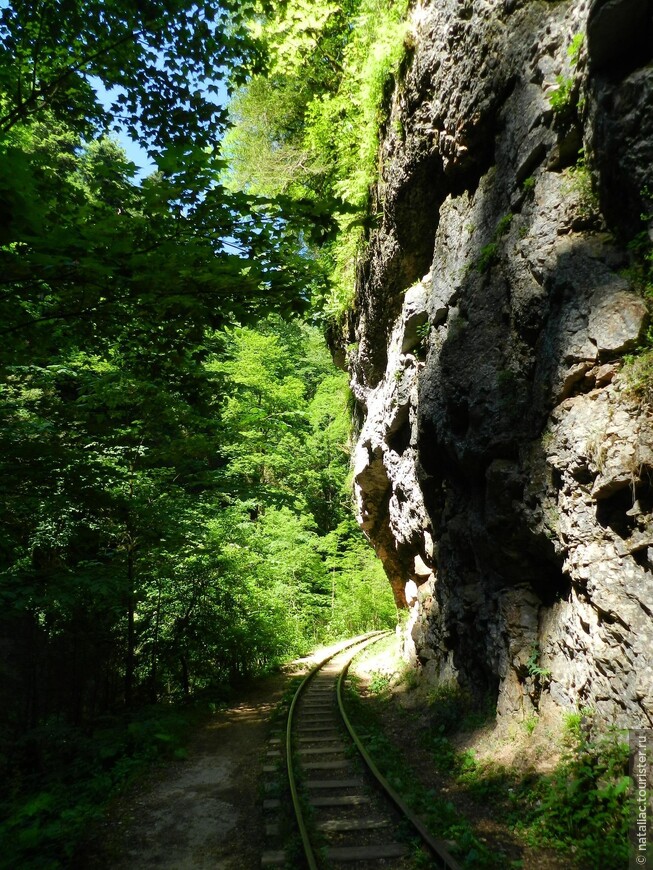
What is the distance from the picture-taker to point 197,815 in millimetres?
6039

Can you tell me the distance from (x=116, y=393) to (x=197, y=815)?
5.06m

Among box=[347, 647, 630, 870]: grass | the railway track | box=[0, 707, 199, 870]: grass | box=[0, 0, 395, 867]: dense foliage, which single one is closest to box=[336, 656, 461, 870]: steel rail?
the railway track

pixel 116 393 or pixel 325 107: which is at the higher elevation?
pixel 325 107

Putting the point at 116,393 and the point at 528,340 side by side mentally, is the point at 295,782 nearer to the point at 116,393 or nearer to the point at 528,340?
the point at 116,393

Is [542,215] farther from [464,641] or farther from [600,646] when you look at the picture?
[464,641]

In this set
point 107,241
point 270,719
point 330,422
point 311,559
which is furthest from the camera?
point 330,422

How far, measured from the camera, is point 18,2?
432 cm

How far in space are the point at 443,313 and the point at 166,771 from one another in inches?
328

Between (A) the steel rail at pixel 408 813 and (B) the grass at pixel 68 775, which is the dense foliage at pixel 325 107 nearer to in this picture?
(A) the steel rail at pixel 408 813

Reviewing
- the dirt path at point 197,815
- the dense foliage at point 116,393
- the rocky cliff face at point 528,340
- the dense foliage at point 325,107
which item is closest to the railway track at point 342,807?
the dirt path at point 197,815

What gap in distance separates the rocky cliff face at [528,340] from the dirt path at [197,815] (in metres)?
3.51

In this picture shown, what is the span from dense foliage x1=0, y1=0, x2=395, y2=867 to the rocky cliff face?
3.25 metres

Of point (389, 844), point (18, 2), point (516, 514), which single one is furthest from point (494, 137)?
point (389, 844)

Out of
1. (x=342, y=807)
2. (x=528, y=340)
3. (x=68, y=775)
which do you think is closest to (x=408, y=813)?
(x=342, y=807)
